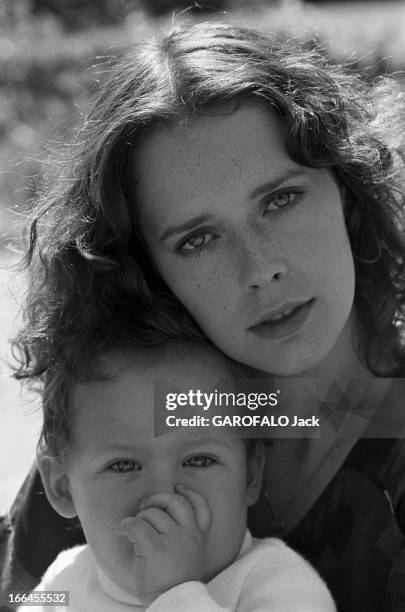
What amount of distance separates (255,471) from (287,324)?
0.33 metres

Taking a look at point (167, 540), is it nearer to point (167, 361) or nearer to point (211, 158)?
point (167, 361)

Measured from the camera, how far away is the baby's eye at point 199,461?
1.95m

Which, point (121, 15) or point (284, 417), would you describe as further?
point (121, 15)

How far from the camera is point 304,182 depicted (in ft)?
6.98

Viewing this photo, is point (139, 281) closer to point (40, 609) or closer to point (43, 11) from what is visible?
point (40, 609)

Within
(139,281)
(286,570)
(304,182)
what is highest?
(304,182)

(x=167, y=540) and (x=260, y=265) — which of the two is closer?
(x=167, y=540)

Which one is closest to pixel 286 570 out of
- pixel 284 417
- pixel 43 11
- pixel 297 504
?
pixel 297 504

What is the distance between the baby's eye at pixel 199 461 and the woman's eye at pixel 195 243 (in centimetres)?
46

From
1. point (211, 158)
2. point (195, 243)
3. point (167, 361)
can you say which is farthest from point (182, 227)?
point (167, 361)

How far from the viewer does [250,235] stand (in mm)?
2051

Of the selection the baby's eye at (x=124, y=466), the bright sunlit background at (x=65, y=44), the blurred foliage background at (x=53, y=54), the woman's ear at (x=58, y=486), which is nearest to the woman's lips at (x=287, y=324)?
the baby's eye at (x=124, y=466)

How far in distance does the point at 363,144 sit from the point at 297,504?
884mm

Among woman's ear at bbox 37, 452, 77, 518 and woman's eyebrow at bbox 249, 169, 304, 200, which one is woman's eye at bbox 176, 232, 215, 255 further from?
woman's ear at bbox 37, 452, 77, 518
